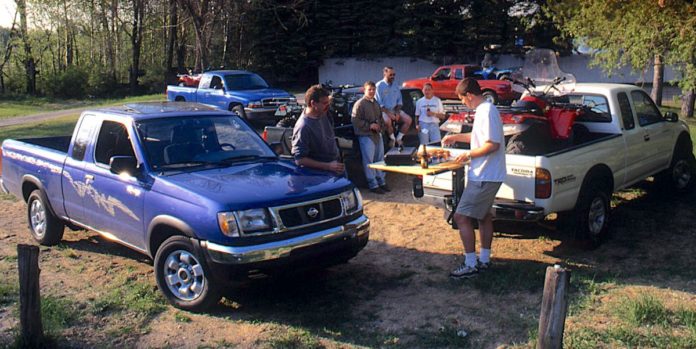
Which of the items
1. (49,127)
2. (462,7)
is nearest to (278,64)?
(462,7)

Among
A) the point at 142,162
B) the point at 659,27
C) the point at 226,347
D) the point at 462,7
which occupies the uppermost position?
the point at 462,7

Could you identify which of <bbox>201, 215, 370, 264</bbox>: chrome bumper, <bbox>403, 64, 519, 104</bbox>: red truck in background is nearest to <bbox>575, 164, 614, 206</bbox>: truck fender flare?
<bbox>201, 215, 370, 264</bbox>: chrome bumper

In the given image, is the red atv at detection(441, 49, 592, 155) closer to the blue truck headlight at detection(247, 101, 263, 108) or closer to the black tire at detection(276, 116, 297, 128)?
the black tire at detection(276, 116, 297, 128)

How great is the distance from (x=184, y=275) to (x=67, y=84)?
1265 inches

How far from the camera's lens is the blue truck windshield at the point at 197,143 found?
5.98 m

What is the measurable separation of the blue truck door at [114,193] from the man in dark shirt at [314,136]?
1.66 meters

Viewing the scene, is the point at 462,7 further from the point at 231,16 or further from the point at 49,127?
the point at 49,127

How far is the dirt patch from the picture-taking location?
4.98 meters

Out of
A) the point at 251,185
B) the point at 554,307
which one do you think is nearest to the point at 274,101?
the point at 251,185

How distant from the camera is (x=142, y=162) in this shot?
230 inches

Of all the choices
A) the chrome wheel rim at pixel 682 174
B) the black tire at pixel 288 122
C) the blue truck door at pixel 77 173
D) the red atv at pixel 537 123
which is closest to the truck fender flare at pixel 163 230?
the blue truck door at pixel 77 173

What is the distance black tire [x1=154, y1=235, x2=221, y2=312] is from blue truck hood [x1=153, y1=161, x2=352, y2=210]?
0.44 metres

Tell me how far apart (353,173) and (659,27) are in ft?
28.7

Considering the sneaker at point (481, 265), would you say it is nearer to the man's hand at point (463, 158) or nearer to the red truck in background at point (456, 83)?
the man's hand at point (463, 158)
